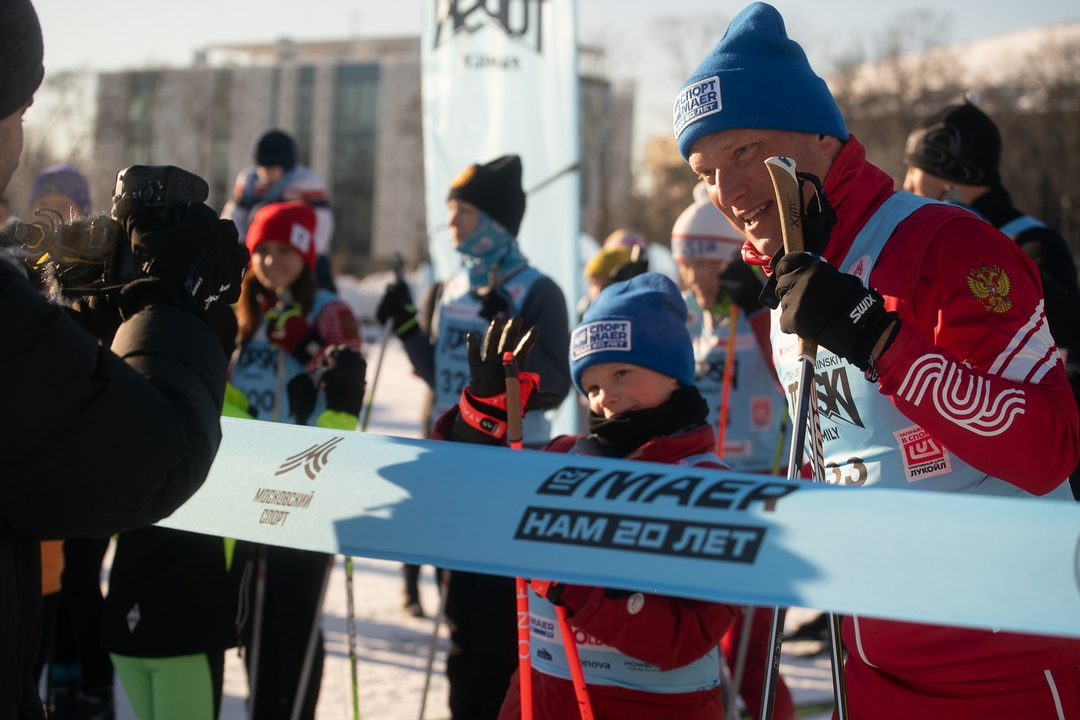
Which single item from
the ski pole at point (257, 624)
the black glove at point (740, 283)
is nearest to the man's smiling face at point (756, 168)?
the ski pole at point (257, 624)

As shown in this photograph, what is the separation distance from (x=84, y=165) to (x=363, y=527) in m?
32.8

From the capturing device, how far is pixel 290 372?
393 cm

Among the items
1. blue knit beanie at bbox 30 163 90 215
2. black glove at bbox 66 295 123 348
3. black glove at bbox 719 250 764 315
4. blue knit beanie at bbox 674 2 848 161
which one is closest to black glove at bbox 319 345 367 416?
black glove at bbox 66 295 123 348

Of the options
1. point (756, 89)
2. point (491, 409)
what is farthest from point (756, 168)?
point (491, 409)

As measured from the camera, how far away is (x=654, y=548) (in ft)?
4.43

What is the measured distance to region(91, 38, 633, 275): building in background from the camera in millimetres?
51438

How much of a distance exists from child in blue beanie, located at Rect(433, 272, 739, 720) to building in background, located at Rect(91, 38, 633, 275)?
155ft

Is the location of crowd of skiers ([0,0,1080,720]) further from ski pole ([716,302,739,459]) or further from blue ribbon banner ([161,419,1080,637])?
ski pole ([716,302,739,459])

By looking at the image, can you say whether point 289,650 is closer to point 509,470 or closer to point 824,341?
point 509,470

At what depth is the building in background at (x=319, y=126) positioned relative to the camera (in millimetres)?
51438

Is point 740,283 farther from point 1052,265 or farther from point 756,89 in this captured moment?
point 756,89

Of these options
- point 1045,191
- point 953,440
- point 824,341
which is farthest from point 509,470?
point 1045,191

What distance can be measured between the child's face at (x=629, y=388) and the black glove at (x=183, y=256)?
112cm

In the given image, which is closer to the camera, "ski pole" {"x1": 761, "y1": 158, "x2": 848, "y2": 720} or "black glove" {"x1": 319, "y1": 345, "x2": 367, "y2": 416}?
"ski pole" {"x1": 761, "y1": 158, "x2": 848, "y2": 720}
